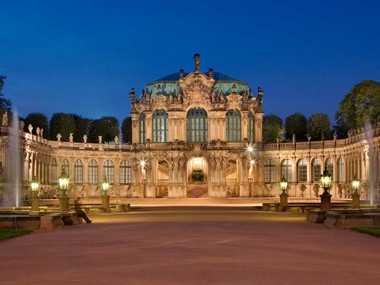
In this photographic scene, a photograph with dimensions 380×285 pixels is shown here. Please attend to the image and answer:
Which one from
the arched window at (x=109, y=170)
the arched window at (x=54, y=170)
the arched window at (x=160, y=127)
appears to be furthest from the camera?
the arched window at (x=109, y=170)

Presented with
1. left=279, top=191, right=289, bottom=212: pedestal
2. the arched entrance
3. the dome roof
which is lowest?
left=279, top=191, right=289, bottom=212: pedestal

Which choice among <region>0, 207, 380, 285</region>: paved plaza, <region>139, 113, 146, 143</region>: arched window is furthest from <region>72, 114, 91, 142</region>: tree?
<region>0, 207, 380, 285</region>: paved plaza

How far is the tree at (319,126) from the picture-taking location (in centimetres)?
10981

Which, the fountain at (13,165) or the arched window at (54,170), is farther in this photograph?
the arched window at (54,170)

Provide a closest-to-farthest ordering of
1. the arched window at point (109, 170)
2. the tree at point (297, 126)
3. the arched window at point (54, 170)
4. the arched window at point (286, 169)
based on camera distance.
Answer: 1. the arched window at point (54, 170)
2. the arched window at point (286, 169)
3. the arched window at point (109, 170)
4. the tree at point (297, 126)

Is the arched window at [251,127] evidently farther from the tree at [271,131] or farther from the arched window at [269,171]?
the tree at [271,131]

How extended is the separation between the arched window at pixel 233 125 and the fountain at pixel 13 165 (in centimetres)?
3074

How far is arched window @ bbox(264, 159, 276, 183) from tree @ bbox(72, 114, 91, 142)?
32.7 meters

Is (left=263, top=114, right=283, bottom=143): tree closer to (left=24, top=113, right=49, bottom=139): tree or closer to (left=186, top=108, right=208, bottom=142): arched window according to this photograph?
(left=186, top=108, right=208, bottom=142): arched window

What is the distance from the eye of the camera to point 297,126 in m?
114

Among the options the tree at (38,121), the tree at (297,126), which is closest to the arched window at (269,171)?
the tree at (297,126)

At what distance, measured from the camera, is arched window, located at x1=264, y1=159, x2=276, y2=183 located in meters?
93.0

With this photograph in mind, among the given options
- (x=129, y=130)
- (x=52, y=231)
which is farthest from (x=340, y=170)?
(x=52, y=231)

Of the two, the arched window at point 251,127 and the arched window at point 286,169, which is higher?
the arched window at point 251,127
